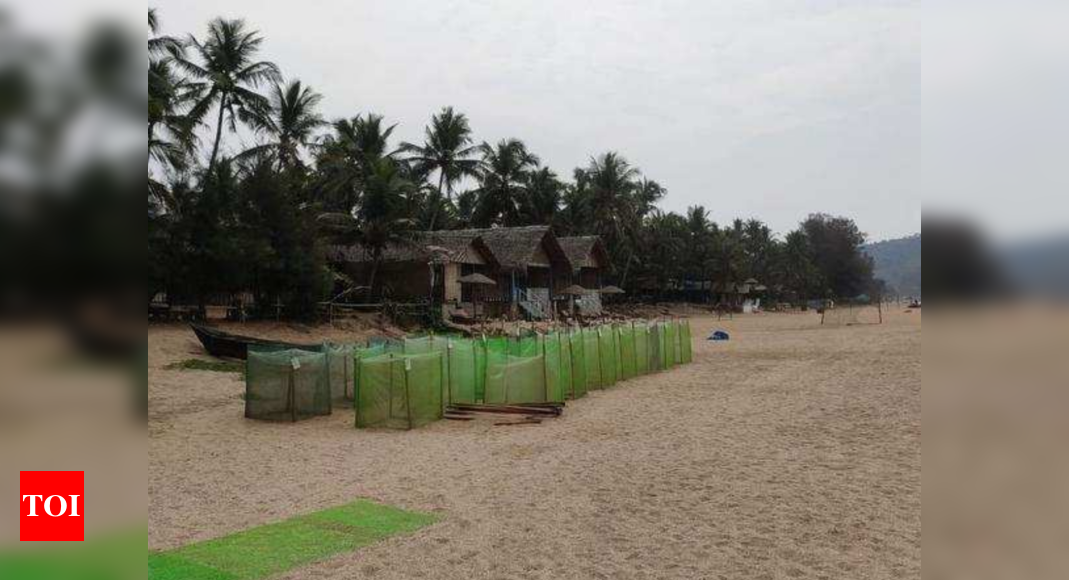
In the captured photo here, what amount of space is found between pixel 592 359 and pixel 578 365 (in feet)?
2.79

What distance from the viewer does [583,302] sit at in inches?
1736

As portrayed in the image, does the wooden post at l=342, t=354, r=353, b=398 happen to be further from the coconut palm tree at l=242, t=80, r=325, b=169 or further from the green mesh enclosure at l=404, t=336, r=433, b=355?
the coconut palm tree at l=242, t=80, r=325, b=169

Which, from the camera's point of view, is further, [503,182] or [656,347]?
[503,182]

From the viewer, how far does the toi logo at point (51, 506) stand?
1512 millimetres

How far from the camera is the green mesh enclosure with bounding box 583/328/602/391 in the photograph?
15461mm

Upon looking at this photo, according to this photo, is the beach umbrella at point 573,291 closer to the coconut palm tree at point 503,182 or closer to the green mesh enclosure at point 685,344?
the coconut palm tree at point 503,182

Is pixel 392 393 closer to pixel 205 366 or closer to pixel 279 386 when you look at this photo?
pixel 279 386

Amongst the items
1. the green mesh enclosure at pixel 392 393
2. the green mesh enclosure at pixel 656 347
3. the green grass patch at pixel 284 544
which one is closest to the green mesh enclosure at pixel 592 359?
the green mesh enclosure at pixel 656 347

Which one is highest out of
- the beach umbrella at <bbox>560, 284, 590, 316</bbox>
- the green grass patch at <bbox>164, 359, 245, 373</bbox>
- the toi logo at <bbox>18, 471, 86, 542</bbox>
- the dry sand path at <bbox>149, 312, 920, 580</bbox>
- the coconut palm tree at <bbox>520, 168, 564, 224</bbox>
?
the coconut palm tree at <bbox>520, 168, 564, 224</bbox>

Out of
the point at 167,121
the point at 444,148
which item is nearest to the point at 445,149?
the point at 444,148

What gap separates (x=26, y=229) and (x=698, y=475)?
7407 mm

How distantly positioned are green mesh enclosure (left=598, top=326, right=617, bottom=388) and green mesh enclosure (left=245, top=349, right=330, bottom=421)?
20.1 ft

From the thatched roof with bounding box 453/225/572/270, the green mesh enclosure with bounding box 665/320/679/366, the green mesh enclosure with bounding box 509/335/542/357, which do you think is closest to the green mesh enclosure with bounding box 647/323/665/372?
the green mesh enclosure with bounding box 665/320/679/366

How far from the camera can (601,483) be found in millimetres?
7766
